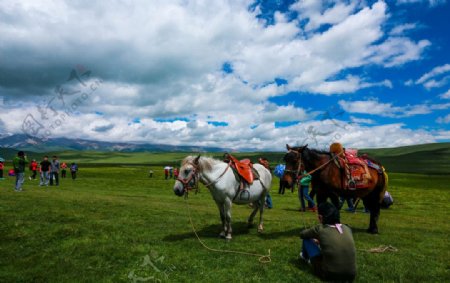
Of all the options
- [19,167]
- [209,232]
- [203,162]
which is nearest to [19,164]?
[19,167]

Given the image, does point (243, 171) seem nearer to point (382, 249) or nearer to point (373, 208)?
point (382, 249)

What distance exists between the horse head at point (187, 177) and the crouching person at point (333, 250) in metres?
4.12

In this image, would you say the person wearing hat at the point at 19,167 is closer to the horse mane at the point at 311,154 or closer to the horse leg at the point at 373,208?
the horse mane at the point at 311,154

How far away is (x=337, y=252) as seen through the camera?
6309mm

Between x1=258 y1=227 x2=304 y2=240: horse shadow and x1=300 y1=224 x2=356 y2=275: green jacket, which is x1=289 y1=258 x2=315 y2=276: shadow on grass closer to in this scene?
x1=300 y1=224 x2=356 y2=275: green jacket

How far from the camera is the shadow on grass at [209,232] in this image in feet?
32.1

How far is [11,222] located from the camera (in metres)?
10.4

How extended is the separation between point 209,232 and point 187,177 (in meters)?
3.09

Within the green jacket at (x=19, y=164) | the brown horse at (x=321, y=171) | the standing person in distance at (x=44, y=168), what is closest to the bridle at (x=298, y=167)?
the brown horse at (x=321, y=171)

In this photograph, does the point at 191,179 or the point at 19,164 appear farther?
the point at 19,164

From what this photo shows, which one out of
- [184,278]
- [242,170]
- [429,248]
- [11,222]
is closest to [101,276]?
[184,278]

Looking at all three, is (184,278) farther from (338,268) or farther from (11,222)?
(11,222)

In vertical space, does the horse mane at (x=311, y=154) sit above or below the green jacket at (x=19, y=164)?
above

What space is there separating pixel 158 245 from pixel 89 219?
4.80 m
